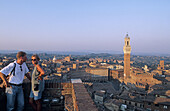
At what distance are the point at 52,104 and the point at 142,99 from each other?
47.3 feet

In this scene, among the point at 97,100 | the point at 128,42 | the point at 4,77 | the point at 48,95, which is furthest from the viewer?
the point at 128,42

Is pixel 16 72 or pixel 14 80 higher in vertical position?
pixel 16 72

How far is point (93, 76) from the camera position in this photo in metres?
40.8

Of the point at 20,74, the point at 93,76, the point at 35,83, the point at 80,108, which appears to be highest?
the point at 20,74

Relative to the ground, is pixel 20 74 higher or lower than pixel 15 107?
higher

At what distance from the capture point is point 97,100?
57.9 feet

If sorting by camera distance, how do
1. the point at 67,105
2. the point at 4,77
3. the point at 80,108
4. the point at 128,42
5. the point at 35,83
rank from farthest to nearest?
the point at 128,42, the point at 67,105, the point at 35,83, the point at 4,77, the point at 80,108

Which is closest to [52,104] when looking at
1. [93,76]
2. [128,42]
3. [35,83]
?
[35,83]

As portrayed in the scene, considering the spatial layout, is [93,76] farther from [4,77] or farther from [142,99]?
[4,77]

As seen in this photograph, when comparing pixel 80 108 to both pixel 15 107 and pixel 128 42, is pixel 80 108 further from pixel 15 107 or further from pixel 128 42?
pixel 128 42

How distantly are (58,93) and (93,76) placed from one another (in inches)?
1445

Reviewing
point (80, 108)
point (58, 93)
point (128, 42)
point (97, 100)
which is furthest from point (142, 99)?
point (128, 42)

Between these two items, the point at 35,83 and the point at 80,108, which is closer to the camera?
the point at 80,108

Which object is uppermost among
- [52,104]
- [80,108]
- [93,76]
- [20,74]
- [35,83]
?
[20,74]
